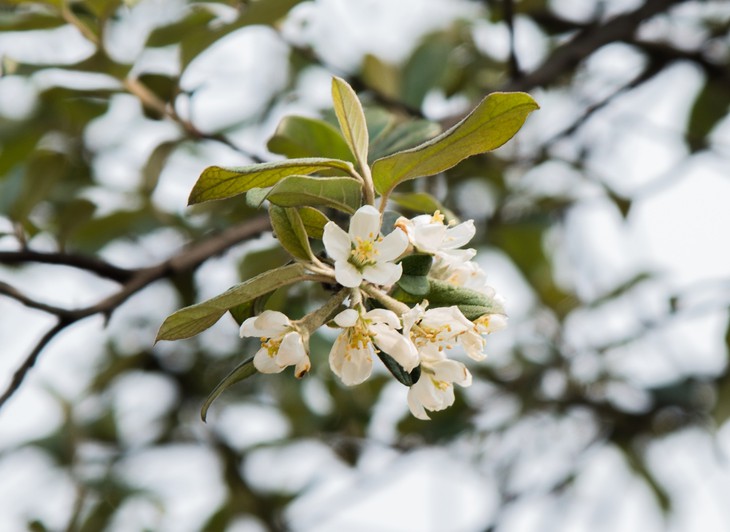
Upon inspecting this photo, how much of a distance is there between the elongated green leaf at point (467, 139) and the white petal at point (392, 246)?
0.20 feet

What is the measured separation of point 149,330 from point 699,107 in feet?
4.63

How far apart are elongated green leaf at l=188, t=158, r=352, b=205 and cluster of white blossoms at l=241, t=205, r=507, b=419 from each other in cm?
5

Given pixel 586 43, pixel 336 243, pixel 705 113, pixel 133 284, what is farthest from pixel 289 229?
pixel 705 113

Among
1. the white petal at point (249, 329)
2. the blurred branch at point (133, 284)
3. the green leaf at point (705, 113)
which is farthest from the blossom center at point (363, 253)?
the green leaf at point (705, 113)

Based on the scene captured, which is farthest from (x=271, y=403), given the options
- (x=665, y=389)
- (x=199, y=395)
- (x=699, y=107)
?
(x=699, y=107)

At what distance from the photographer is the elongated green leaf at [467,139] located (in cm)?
73

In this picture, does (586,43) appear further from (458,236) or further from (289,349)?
(289,349)

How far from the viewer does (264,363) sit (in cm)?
77

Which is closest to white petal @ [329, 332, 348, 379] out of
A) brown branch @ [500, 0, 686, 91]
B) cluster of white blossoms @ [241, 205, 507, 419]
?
cluster of white blossoms @ [241, 205, 507, 419]

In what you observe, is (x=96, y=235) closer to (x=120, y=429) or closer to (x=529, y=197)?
(x=120, y=429)

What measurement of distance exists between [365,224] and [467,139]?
11 centimetres

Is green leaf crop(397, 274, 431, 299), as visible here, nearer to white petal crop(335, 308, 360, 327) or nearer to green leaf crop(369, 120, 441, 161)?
white petal crop(335, 308, 360, 327)

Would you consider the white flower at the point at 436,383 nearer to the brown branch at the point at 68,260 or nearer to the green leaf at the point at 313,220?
the green leaf at the point at 313,220

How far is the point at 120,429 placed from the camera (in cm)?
223
